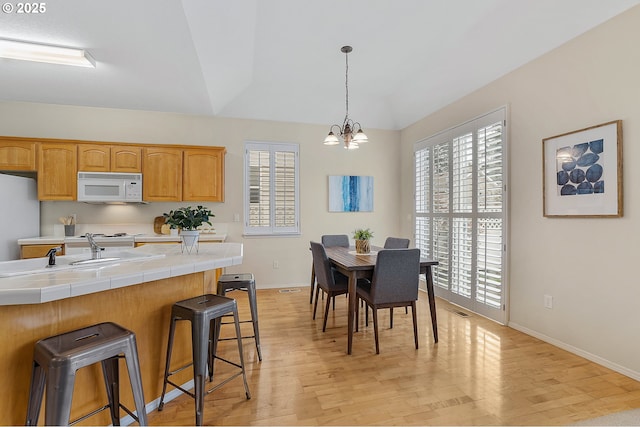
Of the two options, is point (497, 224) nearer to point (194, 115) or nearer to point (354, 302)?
point (354, 302)

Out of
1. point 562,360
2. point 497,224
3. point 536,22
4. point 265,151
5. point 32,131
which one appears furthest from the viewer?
point 265,151

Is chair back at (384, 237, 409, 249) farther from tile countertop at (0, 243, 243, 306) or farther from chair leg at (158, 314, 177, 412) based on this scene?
chair leg at (158, 314, 177, 412)

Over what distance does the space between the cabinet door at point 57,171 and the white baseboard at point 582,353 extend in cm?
567

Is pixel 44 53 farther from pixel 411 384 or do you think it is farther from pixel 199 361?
pixel 411 384

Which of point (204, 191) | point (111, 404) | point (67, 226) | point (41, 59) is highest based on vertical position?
point (41, 59)

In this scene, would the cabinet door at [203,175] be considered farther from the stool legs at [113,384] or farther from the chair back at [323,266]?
the stool legs at [113,384]

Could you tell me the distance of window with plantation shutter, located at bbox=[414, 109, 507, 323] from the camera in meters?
3.49

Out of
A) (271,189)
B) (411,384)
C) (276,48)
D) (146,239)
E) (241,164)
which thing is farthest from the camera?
(271,189)

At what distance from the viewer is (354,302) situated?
2.73 metres

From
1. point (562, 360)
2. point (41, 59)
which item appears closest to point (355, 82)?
point (41, 59)

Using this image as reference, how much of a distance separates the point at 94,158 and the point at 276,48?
2.88 m

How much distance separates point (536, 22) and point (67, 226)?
598 cm

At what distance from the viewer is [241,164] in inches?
196

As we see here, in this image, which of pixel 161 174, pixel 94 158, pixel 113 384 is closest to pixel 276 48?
pixel 161 174
